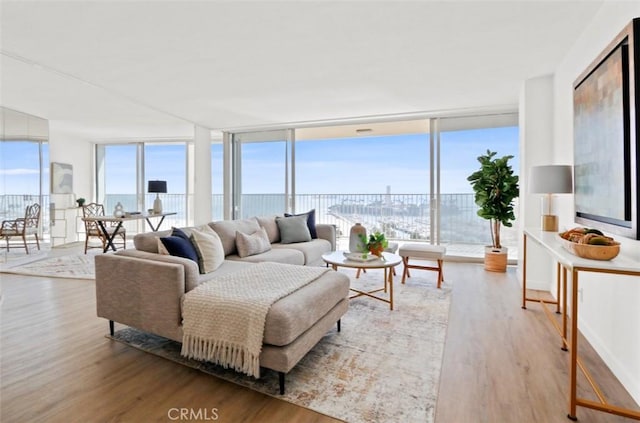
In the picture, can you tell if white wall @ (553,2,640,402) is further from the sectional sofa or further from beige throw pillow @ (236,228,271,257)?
beige throw pillow @ (236,228,271,257)

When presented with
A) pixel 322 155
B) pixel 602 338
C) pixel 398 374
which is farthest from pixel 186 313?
pixel 322 155

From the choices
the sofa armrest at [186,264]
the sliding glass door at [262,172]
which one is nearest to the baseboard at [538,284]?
the sofa armrest at [186,264]

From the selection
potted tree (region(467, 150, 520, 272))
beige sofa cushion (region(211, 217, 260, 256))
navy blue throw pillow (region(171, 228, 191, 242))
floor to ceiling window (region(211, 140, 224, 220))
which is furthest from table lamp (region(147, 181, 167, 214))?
potted tree (region(467, 150, 520, 272))

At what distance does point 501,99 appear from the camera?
15.3ft

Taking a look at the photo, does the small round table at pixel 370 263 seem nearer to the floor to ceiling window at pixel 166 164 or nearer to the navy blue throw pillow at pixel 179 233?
the navy blue throw pillow at pixel 179 233

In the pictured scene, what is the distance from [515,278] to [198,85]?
15.6ft

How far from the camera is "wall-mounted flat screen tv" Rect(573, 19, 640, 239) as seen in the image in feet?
5.69

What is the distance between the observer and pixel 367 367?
2.13m

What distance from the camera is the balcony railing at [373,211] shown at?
5.45 meters

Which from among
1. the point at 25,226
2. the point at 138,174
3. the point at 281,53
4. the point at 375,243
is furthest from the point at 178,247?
the point at 138,174

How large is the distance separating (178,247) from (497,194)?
412 centimetres

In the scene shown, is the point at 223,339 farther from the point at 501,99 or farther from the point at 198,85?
the point at 501,99

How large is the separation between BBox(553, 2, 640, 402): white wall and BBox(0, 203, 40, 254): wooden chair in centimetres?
725

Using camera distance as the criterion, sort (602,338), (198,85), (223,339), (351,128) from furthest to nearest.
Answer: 1. (351,128)
2. (198,85)
3. (602,338)
4. (223,339)
